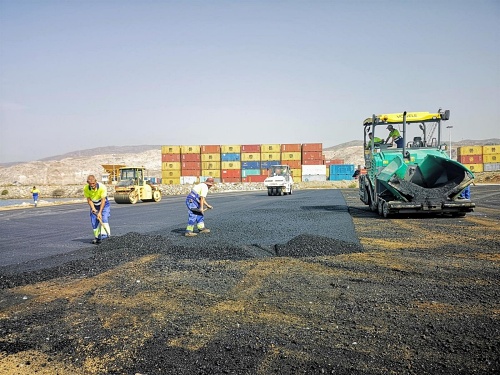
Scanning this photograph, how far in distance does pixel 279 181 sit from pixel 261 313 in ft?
74.8

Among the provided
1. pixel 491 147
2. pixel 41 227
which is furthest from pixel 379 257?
pixel 491 147

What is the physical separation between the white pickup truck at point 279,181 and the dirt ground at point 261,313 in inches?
767

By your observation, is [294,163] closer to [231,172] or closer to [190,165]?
[231,172]

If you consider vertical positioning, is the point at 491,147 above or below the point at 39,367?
above

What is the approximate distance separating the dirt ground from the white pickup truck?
767 inches

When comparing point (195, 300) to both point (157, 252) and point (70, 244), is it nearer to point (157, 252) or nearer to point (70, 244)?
point (157, 252)

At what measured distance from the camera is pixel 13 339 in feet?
11.8

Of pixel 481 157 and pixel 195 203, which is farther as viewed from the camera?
pixel 481 157

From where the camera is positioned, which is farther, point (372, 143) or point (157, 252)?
point (372, 143)

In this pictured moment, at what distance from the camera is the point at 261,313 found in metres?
4.04

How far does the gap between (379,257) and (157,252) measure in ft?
13.1

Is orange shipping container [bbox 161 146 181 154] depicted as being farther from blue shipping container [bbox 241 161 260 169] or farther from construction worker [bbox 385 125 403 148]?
construction worker [bbox 385 125 403 148]

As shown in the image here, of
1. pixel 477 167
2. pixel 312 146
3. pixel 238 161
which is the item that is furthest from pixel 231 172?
pixel 477 167

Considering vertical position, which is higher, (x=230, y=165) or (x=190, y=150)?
(x=190, y=150)
